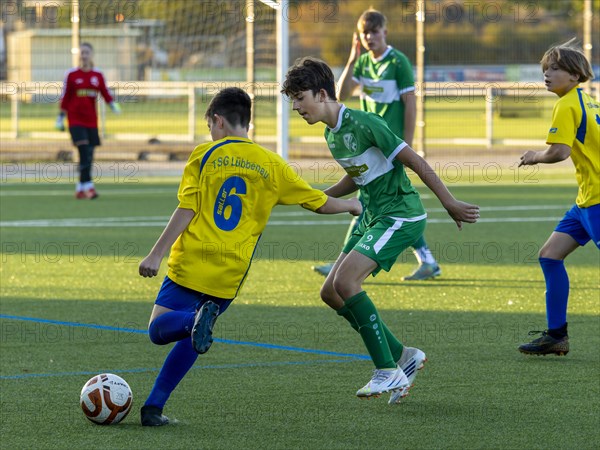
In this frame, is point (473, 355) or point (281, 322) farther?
point (281, 322)

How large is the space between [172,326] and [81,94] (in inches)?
454

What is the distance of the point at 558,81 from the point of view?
20.3 feet

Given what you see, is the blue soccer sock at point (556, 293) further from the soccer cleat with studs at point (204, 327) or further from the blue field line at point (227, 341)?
the soccer cleat with studs at point (204, 327)

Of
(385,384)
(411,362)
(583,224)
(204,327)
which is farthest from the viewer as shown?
(583,224)

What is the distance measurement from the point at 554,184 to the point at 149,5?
472 inches

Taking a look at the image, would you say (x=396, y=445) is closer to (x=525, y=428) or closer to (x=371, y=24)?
(x=525, y=428)

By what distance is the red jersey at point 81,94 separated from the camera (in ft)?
52.1

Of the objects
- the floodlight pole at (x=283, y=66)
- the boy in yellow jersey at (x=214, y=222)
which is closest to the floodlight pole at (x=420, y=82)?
the floodlight pole at (x=283, y=66)

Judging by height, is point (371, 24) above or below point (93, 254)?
above

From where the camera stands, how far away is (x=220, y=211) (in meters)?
5.07

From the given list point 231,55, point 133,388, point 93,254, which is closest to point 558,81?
point 133,388

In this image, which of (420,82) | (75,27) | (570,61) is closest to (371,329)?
(570,61)

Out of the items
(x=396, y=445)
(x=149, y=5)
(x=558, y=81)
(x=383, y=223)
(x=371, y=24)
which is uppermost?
(x=149, y=5)

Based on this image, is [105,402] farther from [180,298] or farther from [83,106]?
[83,106]
